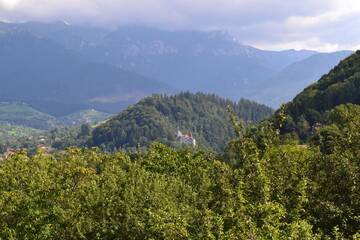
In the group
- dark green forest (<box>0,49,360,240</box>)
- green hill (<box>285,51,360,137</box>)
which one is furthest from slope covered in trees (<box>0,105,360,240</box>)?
green hill (<box>285,51,360,137</box>)

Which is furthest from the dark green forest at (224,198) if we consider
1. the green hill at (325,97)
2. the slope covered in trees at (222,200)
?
the green hill at (325,97)

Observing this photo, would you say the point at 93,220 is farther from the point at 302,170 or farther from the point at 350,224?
the point at 350,224

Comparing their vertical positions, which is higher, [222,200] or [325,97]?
[325,97]

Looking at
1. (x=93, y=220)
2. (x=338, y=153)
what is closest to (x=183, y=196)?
(x=93, y=220)

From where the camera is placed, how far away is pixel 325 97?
167625mm

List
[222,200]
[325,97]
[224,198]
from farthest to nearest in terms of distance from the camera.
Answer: [325,97] → [222,200] → [224,198]

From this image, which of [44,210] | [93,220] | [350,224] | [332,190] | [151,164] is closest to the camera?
[350,224]

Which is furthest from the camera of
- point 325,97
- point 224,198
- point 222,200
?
point 325,97

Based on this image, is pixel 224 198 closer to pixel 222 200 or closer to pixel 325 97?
pixel 222 200

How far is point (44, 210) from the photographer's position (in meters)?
31.0

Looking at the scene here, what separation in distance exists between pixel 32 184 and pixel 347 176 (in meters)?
21.7

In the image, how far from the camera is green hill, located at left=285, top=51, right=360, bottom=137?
157500 millimetres

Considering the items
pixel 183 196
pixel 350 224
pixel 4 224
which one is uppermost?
pixel 350 224

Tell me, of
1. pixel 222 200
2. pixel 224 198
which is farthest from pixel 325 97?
pixel 224 198
